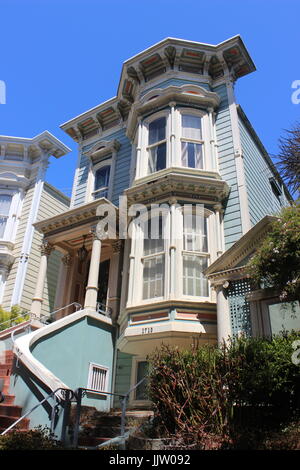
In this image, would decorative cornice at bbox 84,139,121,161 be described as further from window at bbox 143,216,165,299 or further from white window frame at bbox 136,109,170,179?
window at bbox 143,216,165,299

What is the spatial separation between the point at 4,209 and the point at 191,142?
10768 millimetres

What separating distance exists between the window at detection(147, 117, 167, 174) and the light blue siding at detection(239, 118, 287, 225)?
2918 mm

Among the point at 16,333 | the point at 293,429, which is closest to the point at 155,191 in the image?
the point at 16,333

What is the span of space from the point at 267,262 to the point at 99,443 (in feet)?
14.6

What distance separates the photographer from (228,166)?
496 inches

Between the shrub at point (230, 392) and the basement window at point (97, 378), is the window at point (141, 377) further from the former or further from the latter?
the shrub at point (230, 392)

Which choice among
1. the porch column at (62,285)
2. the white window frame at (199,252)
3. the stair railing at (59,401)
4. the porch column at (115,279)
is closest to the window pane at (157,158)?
the white window frame at (199,252)

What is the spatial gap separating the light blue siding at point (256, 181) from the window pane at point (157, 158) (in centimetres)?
289

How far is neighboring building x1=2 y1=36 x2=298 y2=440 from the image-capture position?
360 inches

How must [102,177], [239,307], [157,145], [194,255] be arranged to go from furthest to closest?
1. [102,177]
2. [157,145]
3. [194,255]
4. [239,307]

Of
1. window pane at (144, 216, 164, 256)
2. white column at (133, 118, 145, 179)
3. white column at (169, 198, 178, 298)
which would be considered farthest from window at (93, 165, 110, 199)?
white column at (169, 198, 178, 298)

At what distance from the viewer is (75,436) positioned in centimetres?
596

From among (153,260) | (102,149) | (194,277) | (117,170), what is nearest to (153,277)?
(153,260)

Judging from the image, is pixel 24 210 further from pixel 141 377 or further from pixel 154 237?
pixel 141 377
